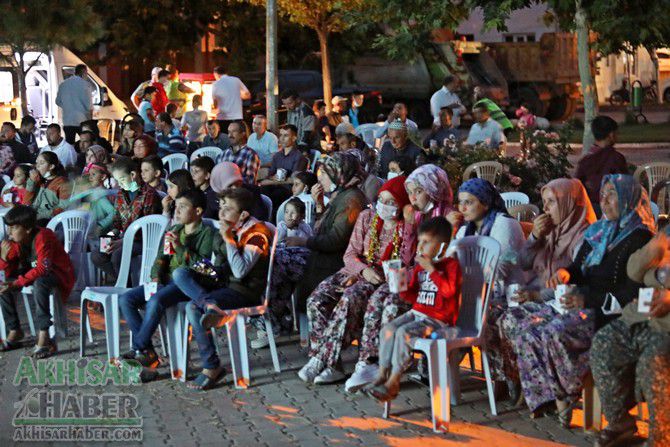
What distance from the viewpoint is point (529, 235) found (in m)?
8.35

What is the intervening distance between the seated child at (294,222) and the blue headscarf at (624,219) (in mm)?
3094

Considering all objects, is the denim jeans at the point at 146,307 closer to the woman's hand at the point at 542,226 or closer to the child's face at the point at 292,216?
the child's face at the point at 292,216

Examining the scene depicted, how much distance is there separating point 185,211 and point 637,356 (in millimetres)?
3468

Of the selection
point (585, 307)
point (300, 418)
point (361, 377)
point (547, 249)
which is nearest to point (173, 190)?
point (361, 377)

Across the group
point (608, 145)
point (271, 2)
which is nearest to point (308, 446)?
point (608, 145)

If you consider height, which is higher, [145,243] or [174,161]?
[174,161]

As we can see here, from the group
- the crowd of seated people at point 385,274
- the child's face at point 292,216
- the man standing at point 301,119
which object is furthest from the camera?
the man standing at point 301,119

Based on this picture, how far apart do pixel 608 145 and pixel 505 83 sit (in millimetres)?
24016

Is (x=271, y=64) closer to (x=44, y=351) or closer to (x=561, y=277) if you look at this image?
(x=44, y=351)

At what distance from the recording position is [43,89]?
951 inches

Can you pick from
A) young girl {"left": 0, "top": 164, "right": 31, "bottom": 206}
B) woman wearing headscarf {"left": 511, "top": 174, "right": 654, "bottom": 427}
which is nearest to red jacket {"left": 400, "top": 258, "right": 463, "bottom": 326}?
woman wearing headscarf {"left": 511, "top": 174, "right": 654, "bottom": 427}

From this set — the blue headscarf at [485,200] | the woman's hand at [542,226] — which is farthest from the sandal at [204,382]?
the woman's hand at [542,226]

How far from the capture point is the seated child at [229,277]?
8.41m

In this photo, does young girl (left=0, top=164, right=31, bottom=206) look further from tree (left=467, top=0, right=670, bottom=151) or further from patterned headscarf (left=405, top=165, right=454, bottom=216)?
tree (left=467, top=0, right=670, bottom=151)
